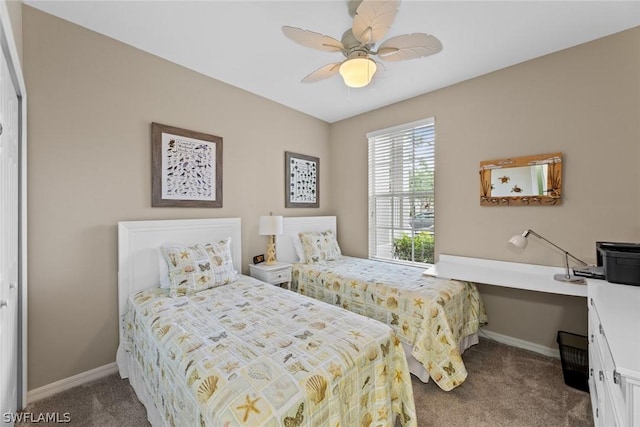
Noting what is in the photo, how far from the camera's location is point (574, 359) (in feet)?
6.75

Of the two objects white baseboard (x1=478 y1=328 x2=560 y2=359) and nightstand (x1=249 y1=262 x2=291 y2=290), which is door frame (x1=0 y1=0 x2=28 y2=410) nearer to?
nightstand (x1=249 y1=262 x2=291 y2=290)

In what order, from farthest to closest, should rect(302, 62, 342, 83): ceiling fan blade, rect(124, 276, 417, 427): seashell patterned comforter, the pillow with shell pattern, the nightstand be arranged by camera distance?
the pillow with shell pattern
the nightstand
rect(302, 62, 342, 83): ceiling fan blade
rect(124, 276, 417, 427): seashell patterned comforter

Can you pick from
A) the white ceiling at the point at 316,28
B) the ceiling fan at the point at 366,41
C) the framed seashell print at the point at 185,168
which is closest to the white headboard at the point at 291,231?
the framed seashell print at the point at 185,168

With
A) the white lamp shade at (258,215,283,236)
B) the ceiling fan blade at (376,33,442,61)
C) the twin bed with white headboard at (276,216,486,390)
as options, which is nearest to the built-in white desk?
the twin bed with white headboard at (276,216,486,390)

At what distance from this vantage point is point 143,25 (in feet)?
6.55

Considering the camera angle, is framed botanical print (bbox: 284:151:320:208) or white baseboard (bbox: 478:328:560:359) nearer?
white baseboard (bbox: 478:328:560:359)

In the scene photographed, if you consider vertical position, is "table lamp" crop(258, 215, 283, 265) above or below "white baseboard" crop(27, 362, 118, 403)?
above

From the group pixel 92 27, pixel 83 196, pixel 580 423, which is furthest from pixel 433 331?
pixel 92 27

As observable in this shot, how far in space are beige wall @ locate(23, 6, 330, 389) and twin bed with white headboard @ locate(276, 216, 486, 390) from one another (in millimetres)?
1374

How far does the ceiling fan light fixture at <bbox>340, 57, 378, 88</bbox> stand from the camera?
1736mm

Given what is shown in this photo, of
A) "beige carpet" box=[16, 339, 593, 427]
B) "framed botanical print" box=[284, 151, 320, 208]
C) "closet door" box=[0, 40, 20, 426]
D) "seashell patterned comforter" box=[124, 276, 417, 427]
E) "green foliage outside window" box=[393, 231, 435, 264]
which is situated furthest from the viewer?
"framed botanical print" box=[284, 151, 320, 208]

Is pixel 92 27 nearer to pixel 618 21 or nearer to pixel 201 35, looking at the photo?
pixel 201 35

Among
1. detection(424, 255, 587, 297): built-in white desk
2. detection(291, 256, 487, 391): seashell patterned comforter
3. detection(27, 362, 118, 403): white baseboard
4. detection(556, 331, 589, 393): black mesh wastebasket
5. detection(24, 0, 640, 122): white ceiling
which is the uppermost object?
detection(24, 0, 640, 122): white ceiling

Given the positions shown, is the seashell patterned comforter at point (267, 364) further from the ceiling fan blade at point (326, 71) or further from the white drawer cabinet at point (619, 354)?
the ceiling fan blade at point (326, 71)
